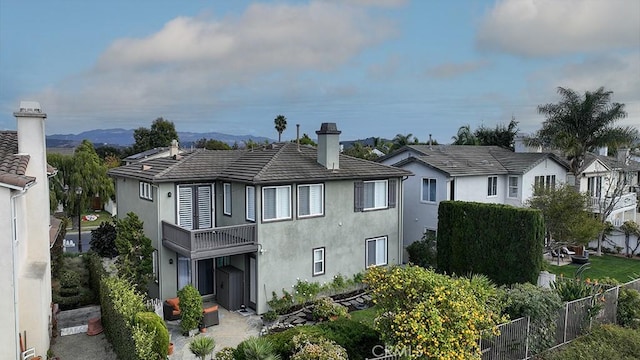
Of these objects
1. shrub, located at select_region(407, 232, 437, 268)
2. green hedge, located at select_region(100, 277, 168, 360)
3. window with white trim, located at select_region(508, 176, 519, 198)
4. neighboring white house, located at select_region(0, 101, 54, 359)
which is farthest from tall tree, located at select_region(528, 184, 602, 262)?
neighboring white house, located at select_region(0, 101, 54, 359)

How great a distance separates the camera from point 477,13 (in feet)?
70.5

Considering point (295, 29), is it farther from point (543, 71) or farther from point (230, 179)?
point (543, 71)

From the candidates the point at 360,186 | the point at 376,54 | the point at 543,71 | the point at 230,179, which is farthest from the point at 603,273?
the point at 230,179

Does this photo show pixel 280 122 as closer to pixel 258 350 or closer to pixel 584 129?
pixel 584 129

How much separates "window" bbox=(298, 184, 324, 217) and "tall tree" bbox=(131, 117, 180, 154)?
66123 millimetres

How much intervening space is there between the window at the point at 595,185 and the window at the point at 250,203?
29.3m

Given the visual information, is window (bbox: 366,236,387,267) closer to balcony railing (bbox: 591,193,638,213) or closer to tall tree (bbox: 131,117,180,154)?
balcony railing (bbox: 591,193,638,213)

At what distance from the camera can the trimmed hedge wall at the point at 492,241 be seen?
20.2m

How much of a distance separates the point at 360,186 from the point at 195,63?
43.4 ft

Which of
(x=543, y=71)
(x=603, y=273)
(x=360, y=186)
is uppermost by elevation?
(x=543, y=71)

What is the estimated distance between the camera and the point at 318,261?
21328 millimetres

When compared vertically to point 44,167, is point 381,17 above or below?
above

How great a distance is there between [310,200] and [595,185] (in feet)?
91.7

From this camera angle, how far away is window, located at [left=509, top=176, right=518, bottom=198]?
1183 inches
